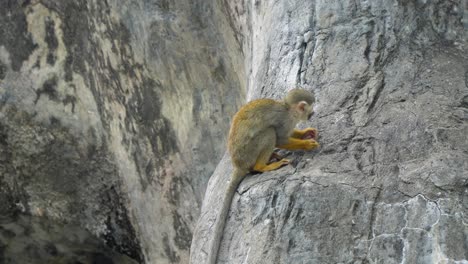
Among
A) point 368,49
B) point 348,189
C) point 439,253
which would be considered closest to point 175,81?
point 368,49

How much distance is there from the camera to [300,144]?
3.93 metres

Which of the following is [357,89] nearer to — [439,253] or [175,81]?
[439,253]

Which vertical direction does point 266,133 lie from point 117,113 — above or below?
above

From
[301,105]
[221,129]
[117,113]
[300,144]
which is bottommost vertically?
[221,129]

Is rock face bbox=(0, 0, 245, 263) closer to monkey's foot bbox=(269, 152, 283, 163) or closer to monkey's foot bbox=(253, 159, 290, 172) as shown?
monkey's foot bbox=(269, 152, 283, 163)

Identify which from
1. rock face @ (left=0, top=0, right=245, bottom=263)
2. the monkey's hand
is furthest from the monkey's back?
rock face @ (left=0, top=0, right=245, bottom=263)

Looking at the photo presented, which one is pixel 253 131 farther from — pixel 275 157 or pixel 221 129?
pixel 221 129

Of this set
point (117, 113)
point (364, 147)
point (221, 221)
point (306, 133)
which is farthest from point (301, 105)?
point (117, 113)

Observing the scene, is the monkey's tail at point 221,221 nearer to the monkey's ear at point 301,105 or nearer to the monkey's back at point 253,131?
the monkey's back at point 253,131

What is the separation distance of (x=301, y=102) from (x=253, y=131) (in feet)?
0.88

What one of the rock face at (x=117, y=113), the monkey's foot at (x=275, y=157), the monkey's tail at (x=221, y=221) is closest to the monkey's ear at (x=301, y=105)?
the monkey's foot at (x=275, y=157)

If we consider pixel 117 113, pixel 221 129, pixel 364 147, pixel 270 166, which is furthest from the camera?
pixel 117 113

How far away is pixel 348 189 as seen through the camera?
3576mm

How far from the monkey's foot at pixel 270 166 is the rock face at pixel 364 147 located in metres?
0.05
